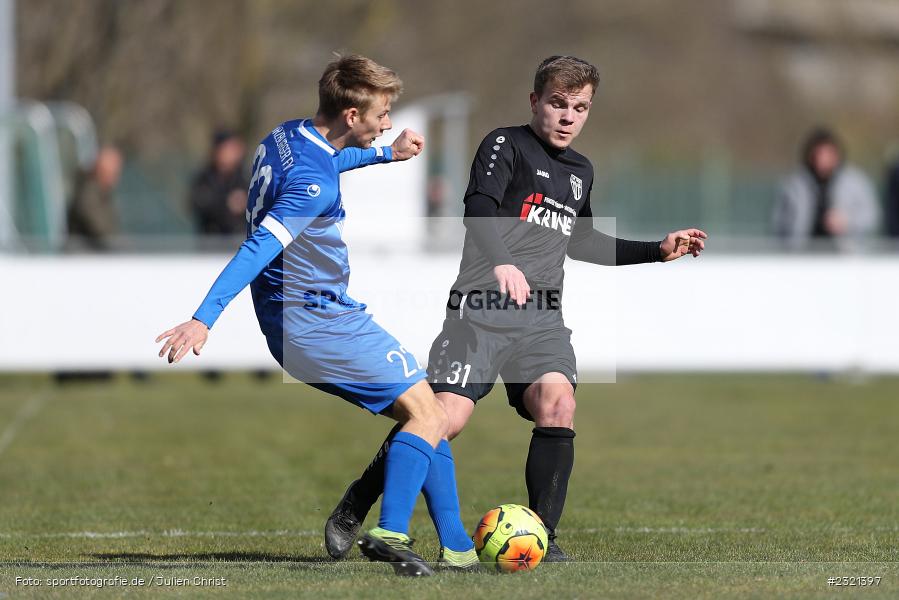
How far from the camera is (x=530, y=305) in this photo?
6496mm

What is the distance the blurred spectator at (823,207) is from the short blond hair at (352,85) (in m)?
10.3

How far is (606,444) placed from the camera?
35.9 ft

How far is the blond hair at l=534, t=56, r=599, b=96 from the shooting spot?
6293 mm

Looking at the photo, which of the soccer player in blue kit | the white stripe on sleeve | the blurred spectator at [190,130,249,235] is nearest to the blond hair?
the soccer player in blue kit

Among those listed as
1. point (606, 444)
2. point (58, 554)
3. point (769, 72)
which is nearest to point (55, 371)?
point (606, 444)

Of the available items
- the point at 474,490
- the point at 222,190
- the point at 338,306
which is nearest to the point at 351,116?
the point at 338,306

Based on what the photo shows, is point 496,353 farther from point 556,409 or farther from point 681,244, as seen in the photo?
point 681,244

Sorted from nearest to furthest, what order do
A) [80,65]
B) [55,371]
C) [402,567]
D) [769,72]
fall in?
[402,567] → [55,371] → [80,65] → [769,72]

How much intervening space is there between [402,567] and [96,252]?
10.1m

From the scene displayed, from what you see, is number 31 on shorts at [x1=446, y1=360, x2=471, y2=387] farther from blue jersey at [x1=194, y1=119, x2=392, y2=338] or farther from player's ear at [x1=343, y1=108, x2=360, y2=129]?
player's ear at [x1=343, y1=108, x2=360, y2=129]

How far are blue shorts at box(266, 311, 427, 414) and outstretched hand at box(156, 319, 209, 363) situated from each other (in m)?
0.55

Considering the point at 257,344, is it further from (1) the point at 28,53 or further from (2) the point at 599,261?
(1) the point at 28,53

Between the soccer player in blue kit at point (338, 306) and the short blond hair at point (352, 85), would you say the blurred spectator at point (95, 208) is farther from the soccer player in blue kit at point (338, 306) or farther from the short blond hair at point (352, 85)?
the short blond hair at point (352, 85)

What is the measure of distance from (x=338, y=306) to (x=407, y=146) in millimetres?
766
